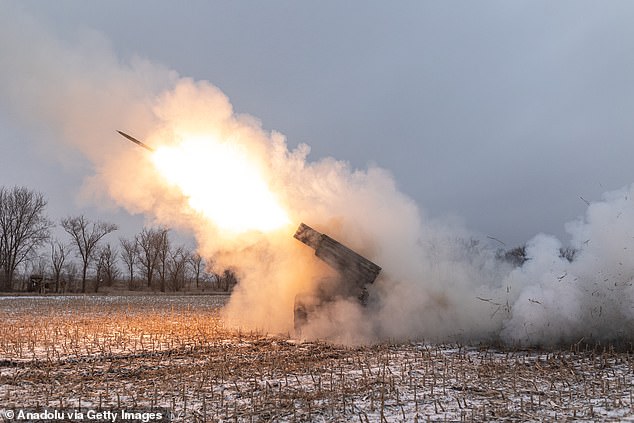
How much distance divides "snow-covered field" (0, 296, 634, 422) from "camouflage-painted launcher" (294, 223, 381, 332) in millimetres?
1852

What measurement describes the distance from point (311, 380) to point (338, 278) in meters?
6.84

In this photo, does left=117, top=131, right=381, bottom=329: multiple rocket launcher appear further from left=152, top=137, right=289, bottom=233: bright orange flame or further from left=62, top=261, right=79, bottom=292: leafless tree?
left=62, top=261, right=79, bottom=292: leafless tree

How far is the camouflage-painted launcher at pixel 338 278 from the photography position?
615 inches

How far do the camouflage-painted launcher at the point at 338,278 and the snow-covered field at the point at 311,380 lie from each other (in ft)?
6.08

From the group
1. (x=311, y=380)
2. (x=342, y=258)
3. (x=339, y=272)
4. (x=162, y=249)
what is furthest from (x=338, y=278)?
(x=162, y=249)

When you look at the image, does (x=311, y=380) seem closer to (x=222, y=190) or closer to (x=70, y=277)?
(x=222, y=190)

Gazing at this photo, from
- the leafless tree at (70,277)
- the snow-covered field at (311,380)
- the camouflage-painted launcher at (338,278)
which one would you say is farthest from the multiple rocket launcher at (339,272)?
the leafless tree at (70,277)

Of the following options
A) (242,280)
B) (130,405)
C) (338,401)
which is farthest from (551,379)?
(242,280)

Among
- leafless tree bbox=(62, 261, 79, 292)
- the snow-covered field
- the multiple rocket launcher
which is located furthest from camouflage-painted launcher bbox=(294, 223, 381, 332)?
leafless tree bbox=(62, 261, 79, 292)

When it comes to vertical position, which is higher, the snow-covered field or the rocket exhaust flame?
the rocket exhaust flame

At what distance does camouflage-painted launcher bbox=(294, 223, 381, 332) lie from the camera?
15.6 metres

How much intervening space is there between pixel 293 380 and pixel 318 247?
7.02 metres

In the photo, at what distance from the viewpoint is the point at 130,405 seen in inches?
287

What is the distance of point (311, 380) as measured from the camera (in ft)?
30.1
